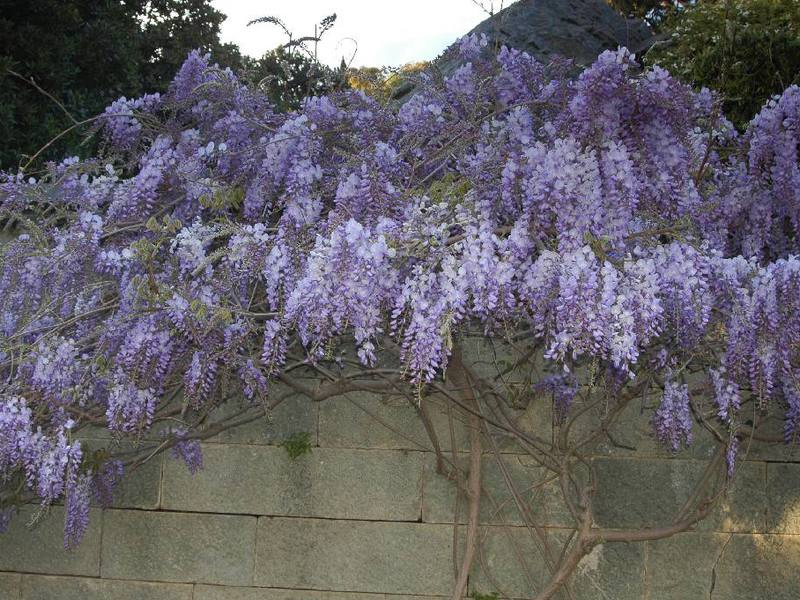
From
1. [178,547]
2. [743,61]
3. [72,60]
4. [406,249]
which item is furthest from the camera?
[72,60]

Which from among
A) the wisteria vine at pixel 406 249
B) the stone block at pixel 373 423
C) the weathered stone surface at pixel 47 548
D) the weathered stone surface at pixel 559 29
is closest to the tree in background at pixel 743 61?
the weathered stone surface at pixel 559 29

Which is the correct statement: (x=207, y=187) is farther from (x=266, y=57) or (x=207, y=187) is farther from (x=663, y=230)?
(x=266, y=57)

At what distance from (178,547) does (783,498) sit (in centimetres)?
243

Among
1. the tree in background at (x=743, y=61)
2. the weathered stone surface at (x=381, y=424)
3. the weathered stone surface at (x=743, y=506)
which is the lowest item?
the weathered stone surface at (x=743, y=506)

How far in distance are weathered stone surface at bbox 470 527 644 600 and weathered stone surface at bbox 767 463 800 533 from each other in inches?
21.6

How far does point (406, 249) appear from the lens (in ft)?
8.97

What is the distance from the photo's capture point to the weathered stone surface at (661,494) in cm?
380

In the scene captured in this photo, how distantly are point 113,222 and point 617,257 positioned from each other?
65.6 inches

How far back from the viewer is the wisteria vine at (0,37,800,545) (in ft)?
8.87

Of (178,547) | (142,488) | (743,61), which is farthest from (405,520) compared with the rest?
(743,61)

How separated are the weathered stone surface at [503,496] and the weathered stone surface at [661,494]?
18 cm

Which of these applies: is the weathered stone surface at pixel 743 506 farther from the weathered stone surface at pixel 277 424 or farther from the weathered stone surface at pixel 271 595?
the weathered stone surface at pixel 277 424

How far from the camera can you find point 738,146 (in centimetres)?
358

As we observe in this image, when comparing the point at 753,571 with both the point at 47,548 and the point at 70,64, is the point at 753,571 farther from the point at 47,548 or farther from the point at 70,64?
the point at 70,64
